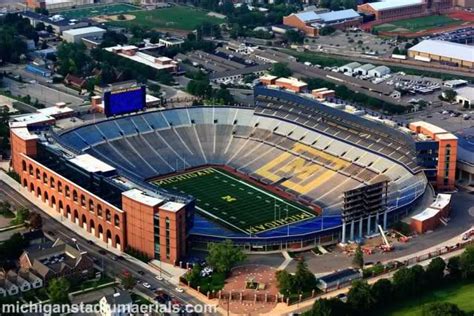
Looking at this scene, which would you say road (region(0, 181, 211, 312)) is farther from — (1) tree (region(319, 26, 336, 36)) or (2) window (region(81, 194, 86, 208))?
(1) tree (region(319, 26, 336, 36))

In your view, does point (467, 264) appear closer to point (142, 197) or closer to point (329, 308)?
point (329, 308)

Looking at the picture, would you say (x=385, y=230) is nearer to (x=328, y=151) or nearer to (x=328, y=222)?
(x=328, y=222)

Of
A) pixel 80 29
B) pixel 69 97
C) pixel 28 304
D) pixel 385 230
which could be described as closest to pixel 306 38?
pixel 80 29

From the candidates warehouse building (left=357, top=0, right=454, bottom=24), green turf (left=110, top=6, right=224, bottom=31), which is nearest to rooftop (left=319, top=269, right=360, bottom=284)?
green turf (left=110, top=6, right=224, bottom=31)

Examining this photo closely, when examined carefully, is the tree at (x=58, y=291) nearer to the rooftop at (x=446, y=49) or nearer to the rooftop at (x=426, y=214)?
the rooftop at (x=426, y=214)

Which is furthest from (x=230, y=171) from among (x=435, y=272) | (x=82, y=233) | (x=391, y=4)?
(x=391, y=4)

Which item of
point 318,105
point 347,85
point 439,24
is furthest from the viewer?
point 439,24
